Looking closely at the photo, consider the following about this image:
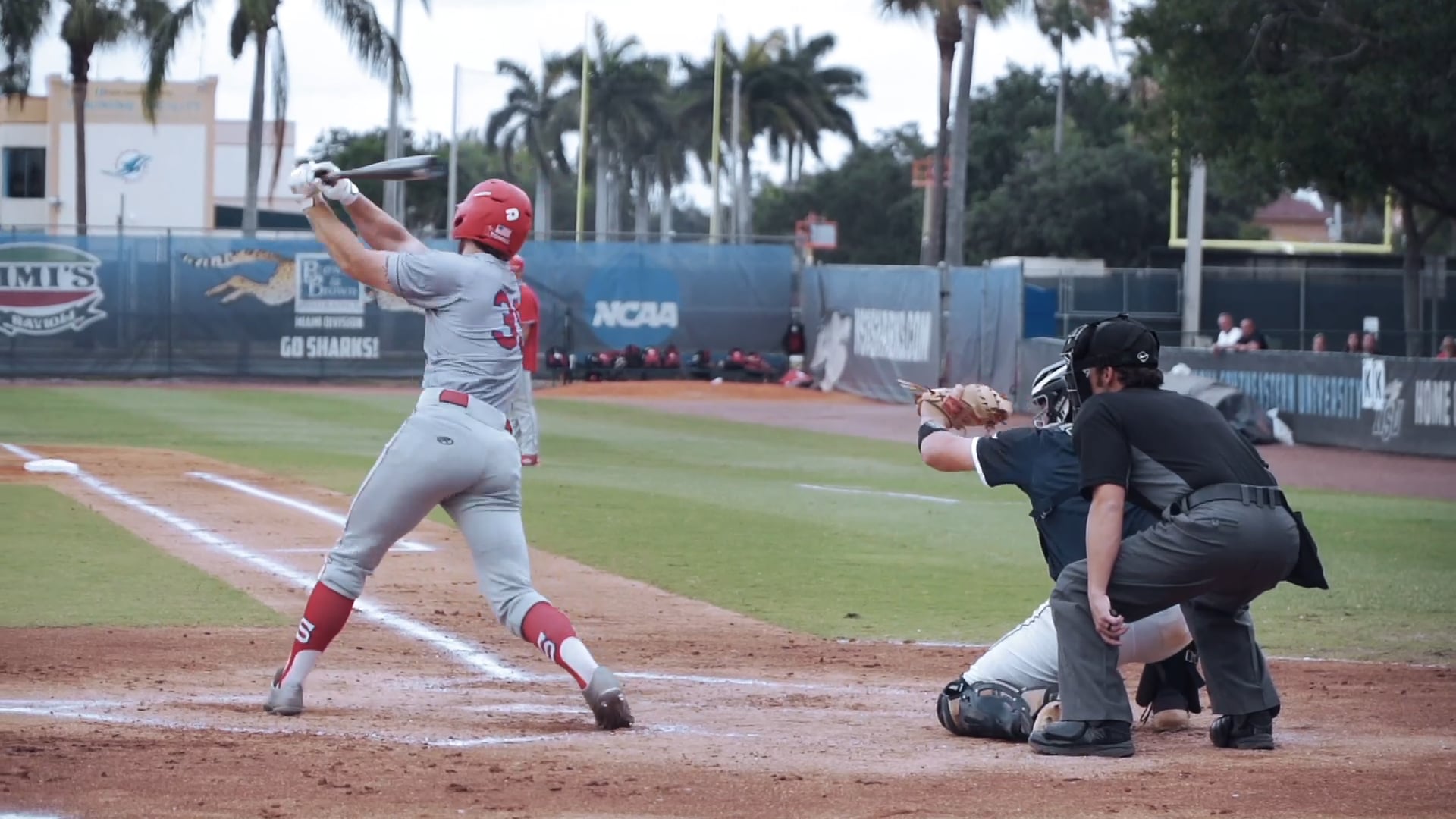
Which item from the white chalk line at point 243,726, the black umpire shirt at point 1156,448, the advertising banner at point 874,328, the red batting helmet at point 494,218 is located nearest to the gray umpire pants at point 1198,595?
the black umpire shirt at point 1156,448

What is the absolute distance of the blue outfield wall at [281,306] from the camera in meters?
34.2

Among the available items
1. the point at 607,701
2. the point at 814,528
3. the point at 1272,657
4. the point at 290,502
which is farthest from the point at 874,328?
the point at 607,701

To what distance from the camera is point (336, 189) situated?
6.48 meters

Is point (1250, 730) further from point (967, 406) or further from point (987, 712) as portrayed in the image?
point (967, 406)

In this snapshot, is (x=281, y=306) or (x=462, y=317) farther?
(x=281, y=306)

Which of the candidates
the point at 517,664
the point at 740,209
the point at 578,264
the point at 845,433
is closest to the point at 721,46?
the point at 740,209

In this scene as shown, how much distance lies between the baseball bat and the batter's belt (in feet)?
2.75

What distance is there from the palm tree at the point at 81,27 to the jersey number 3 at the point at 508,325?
1542 inches

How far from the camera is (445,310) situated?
6.49 metres

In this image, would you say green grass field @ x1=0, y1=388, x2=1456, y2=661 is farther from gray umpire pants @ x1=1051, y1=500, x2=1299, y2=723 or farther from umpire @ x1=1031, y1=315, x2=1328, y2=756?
umpire @ x1=1031, y1=315, x2=1328, y2=756

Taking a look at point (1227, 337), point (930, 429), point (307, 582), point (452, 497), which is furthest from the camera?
point (1227, 337)

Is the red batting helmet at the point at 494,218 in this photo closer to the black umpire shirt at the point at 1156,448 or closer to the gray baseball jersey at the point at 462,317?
the gray baseball jersey at the point at 462,317

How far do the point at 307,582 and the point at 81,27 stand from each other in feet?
122

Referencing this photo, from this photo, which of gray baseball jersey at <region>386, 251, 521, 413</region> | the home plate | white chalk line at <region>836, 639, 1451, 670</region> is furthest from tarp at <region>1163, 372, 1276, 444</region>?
gray baseball jersey at <region>386, 251, 521, 413</region>
